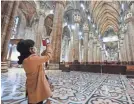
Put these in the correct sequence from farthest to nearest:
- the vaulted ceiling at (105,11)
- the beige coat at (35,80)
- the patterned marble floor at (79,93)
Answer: the vaulted ceiling at (105,11) < the patterned marble floor at (79,93) < the beige coat at (35,80)

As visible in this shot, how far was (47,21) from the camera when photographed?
75.7 feet

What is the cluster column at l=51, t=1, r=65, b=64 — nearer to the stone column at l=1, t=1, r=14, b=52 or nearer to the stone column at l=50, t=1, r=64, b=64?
the stone column at l=50, t=1, r=64, b=64

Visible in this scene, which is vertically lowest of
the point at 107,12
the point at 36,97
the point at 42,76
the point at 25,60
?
the point at 36,97

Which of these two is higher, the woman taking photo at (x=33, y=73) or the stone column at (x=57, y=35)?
the stone column at (x=57, y=35)

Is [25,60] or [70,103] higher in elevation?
[25,60]

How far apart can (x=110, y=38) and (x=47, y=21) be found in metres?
26.4

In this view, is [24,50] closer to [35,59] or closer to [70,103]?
[35,59]

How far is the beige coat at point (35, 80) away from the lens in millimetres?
1288

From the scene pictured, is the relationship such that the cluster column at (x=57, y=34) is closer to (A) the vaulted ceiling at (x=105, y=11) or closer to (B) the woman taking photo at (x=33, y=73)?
(B) the woman taking photo at (x=33, y=73)

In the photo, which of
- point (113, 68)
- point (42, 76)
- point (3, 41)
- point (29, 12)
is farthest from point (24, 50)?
point (29, 12)

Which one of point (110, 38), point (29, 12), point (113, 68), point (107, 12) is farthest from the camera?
point (110, 38)

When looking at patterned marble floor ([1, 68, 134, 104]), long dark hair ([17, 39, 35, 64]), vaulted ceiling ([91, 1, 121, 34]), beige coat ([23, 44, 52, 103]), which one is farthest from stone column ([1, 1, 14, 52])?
vaulted ceiling ([91, 1, 121, 34])

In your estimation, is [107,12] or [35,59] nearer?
[35,59]

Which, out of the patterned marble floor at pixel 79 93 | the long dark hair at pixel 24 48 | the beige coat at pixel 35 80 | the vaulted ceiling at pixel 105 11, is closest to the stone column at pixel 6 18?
the patterned marble floor at pixel 79 93
